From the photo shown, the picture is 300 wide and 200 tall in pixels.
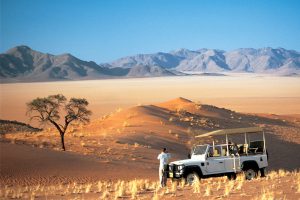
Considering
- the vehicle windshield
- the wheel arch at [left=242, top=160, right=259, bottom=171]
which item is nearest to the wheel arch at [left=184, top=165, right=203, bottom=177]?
the vehicle windshield

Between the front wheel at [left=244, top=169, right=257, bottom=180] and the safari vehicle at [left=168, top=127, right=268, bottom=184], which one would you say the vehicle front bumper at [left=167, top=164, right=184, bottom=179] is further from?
the front wheel at [left=244, top=169, right=257, bottom=180]

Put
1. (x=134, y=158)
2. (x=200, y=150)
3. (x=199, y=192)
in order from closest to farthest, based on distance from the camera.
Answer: (x=199, y=192) → (x=200, y=150) → (x=134, y=158)

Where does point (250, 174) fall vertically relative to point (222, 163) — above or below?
below

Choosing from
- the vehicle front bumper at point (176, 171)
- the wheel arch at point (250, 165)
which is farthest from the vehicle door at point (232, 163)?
the vehicle front bumper at point (176, 171)

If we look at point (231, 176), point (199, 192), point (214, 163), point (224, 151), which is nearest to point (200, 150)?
point (214, 163)

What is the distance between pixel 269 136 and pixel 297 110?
36.1 m

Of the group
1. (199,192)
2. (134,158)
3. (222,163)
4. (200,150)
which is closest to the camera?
(199,192)

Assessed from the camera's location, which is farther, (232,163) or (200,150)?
(200,150)

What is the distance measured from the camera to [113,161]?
27844 mm

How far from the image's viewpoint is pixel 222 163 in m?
18.4

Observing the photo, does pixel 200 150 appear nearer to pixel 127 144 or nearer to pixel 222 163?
pixel 222 163

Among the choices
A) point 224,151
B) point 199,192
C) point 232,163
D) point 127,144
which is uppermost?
point 224,151

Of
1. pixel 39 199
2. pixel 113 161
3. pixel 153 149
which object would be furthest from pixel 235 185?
pixel 153 149

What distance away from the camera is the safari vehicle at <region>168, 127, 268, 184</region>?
709 inches
